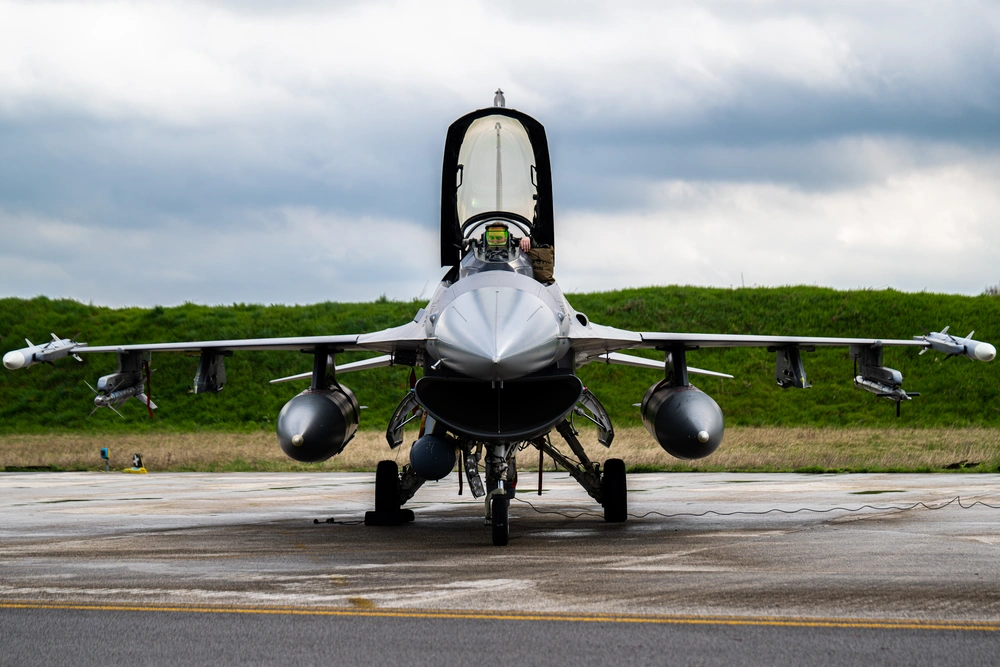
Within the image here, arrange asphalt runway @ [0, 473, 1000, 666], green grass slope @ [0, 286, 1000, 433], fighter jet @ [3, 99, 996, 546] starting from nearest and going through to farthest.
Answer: asphalt runway @ [0, 473, 1000, 666] < fighter jet @ [3, 99, 996, 546] < green grass slope @ [0, 286, 1000, 433]

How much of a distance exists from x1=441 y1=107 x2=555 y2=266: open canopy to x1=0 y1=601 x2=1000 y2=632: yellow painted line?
521cm

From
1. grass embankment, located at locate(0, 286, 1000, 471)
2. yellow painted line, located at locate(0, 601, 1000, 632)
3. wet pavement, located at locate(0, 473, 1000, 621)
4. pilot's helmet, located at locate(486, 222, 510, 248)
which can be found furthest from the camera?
grass embankment, located at locate(0, 286, 1000, 471)

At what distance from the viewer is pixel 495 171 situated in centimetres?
Answer: 1073

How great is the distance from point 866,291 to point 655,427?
4112 centimetres

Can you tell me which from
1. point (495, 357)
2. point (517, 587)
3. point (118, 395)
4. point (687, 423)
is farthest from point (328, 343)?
point (517, 587)

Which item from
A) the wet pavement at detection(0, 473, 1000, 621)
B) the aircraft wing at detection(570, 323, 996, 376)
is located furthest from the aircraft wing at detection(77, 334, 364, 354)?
the aircraft wing at detection(570, 323, 996, 376)

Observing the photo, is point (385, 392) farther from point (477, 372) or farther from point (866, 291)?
point (477, 372)

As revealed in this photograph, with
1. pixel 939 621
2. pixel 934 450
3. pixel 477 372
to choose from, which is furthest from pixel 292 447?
pixel 934 450

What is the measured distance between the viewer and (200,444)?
32.2 meters

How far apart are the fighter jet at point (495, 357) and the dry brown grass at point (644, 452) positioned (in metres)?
11.8

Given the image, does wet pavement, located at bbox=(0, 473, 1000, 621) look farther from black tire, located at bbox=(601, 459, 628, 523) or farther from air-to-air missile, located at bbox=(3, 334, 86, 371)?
air-to-air missile, located at bbox=(3, 334, 86, 371)

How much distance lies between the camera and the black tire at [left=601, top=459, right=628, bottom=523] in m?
11.9

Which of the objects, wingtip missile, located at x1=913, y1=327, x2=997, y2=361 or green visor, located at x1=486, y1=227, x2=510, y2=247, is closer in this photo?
green visor, located at x1=486, y1=227, x2=510, y2=247

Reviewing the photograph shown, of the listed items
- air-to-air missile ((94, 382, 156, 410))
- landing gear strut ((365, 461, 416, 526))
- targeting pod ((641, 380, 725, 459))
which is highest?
air-to-air missile ((94, 382, 156, 410))
